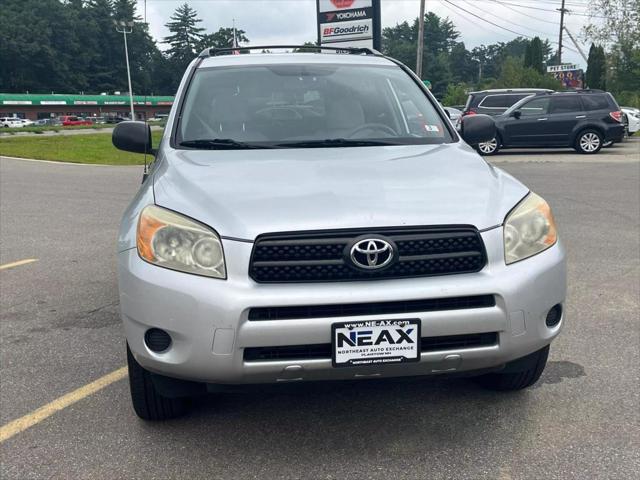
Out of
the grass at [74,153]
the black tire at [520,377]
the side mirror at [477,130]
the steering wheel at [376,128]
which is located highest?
the steering wheel at [376,128]

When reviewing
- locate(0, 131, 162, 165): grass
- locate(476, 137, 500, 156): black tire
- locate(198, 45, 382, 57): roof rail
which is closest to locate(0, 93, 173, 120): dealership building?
locate(0, 131, 162, 165): grass

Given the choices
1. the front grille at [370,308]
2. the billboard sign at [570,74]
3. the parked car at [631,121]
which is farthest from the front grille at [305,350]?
the billboard sign at [570,74]

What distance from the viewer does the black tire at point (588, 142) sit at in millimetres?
18109

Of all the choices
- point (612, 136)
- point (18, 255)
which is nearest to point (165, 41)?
point (612, 136)

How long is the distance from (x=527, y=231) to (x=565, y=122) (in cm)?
1681

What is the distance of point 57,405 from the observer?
3.25 meters

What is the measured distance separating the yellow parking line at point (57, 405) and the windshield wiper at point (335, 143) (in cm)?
158

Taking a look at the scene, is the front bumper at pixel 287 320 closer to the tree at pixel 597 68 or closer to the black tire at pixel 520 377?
the black tire at pixel 520 377

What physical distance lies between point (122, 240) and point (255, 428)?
105 centimetres

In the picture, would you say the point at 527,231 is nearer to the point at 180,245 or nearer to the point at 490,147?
the point at 180,245

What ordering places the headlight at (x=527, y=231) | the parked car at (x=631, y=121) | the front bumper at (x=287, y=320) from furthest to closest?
the parked car at (x=631, y=121) < the headlight at (x=527, y=231) < the front bumper at (x=287, y=320)

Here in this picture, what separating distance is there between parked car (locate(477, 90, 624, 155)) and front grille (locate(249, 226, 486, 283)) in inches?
632

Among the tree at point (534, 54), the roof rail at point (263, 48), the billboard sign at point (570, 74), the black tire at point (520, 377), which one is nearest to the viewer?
the black tire at point (520, 377)

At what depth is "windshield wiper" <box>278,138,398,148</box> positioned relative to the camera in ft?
11.4
